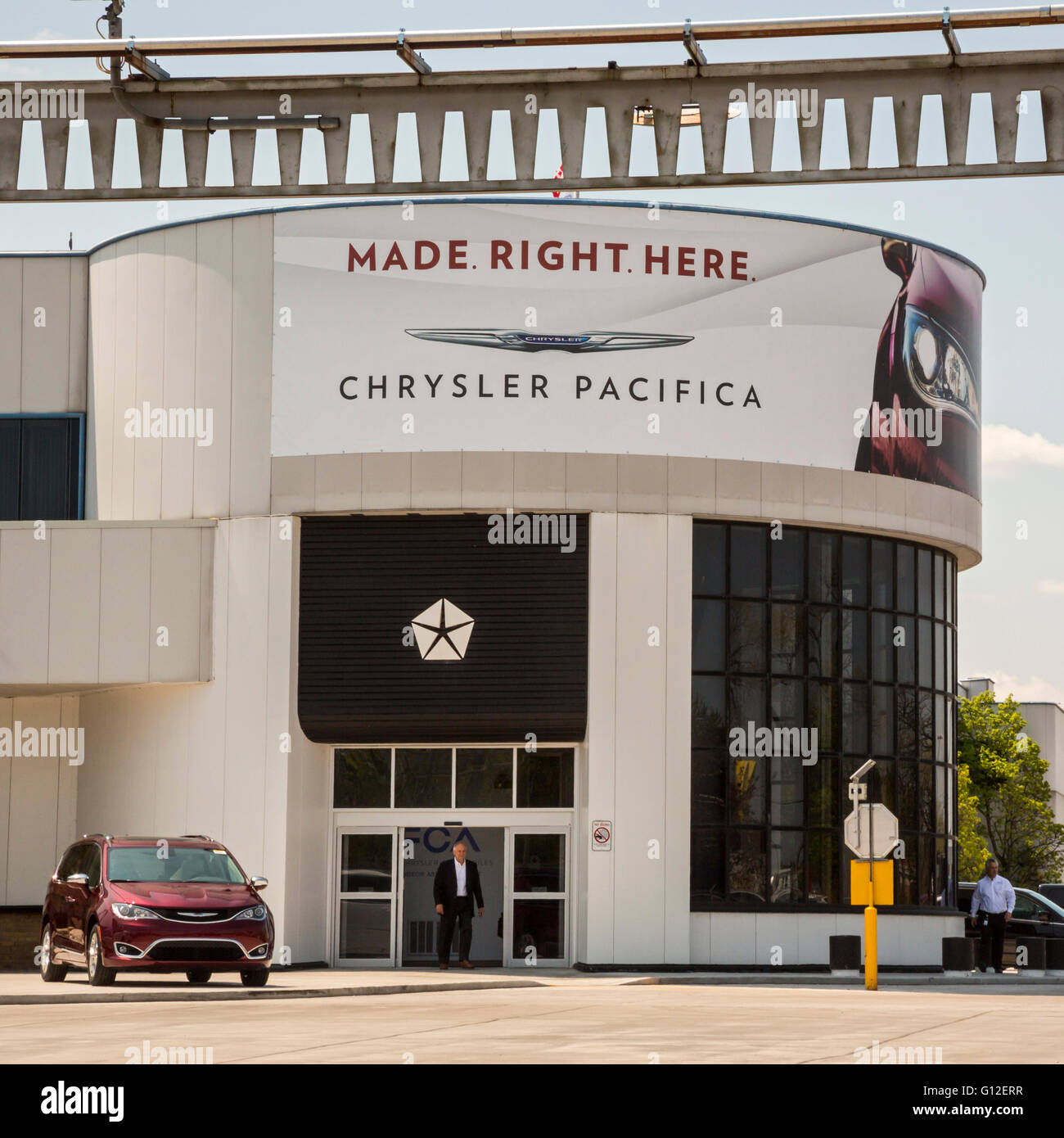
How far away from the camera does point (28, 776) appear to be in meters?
34.5

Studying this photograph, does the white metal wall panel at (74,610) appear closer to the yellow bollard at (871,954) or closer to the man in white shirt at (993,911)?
the yellow bollard at (871,954)

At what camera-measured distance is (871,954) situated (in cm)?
2736

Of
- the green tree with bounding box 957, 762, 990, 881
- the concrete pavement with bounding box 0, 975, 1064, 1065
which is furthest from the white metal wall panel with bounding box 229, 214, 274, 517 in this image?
the green tree with bounding box 957, 762, 990, 881

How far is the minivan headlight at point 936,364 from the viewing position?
32.2 meters

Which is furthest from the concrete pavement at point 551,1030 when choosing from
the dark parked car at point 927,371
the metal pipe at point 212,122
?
the dark parked car at point 927,371

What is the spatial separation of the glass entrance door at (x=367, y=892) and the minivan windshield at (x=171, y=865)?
6.02 m

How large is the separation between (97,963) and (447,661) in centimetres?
846

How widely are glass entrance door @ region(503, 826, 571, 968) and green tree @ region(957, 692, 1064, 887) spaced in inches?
2070

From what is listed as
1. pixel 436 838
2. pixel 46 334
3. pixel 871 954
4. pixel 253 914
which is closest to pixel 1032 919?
pixel 871 954

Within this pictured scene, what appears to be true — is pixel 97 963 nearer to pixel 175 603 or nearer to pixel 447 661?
pixel 447 661

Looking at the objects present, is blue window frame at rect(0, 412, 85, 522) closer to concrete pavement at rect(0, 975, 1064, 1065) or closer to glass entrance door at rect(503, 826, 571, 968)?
glass entrance door at rect(503, 826, 571, 968)

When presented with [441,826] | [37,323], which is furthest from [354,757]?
[37,323]
